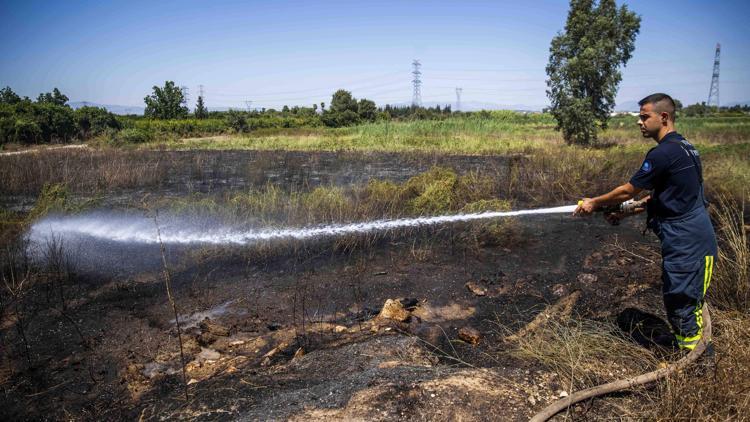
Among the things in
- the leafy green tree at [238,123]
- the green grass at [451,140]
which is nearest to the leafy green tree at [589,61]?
the green grass at [451,140]

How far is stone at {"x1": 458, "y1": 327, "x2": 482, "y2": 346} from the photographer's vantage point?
4512 millimetres

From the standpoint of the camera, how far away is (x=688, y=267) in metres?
3.06

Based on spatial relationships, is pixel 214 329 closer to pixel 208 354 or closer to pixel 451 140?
pixel 208 354

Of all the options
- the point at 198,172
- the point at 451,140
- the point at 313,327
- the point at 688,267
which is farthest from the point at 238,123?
the point at 688,267

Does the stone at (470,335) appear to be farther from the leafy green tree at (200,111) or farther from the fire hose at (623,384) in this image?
the leafy green tree at (200,111)

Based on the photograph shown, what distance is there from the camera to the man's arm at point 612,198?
322 centimetres

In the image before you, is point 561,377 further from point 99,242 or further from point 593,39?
point 593,39

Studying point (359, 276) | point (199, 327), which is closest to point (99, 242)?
point (199, 327)

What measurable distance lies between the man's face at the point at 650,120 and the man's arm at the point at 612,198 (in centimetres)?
43

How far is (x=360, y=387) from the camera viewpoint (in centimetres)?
328

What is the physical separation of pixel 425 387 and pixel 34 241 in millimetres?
7451

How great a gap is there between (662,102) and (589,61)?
21.6 metres

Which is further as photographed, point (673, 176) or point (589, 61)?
point (589, 61)

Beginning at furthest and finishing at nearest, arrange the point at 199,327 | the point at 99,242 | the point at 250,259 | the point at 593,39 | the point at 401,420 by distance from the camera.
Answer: the point at 593,39 → the point at 99,242 → the point at 250,259 → the point at 199,327 → the point at 401,420
